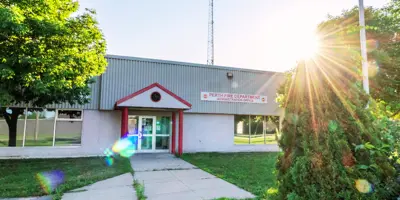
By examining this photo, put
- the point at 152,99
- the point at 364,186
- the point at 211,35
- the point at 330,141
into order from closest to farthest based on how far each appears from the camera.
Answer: the point at 364,186 → the point at 330,141 → the point at 152,99 → the point at 211,35

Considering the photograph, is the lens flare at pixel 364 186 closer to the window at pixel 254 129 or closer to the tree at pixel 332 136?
the tree at pixel 332 136

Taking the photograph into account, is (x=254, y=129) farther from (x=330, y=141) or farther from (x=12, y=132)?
(x=12, y=132)

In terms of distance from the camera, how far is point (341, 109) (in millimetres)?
2799

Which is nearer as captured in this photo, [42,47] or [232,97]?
[42,47]

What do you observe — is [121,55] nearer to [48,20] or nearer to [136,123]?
[136,123]

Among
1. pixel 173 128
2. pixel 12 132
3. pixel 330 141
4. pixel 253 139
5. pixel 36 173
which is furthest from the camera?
pixel 253 139

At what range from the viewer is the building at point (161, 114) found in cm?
1191

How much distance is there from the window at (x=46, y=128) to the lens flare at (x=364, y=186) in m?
12.8

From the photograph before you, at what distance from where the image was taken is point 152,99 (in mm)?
12125

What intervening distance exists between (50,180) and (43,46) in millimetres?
4363

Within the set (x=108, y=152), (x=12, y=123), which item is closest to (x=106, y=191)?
(x=108, y=152)

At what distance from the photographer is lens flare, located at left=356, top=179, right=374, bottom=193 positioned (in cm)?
239

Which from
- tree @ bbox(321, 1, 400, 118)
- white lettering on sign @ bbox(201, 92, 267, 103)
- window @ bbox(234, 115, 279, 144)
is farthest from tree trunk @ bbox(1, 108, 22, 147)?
tree @ bbox(321, 1, 400, 118)

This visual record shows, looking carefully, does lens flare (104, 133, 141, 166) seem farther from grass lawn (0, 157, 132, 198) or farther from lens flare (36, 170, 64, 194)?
lens flare (36, 170, 64, 194)
